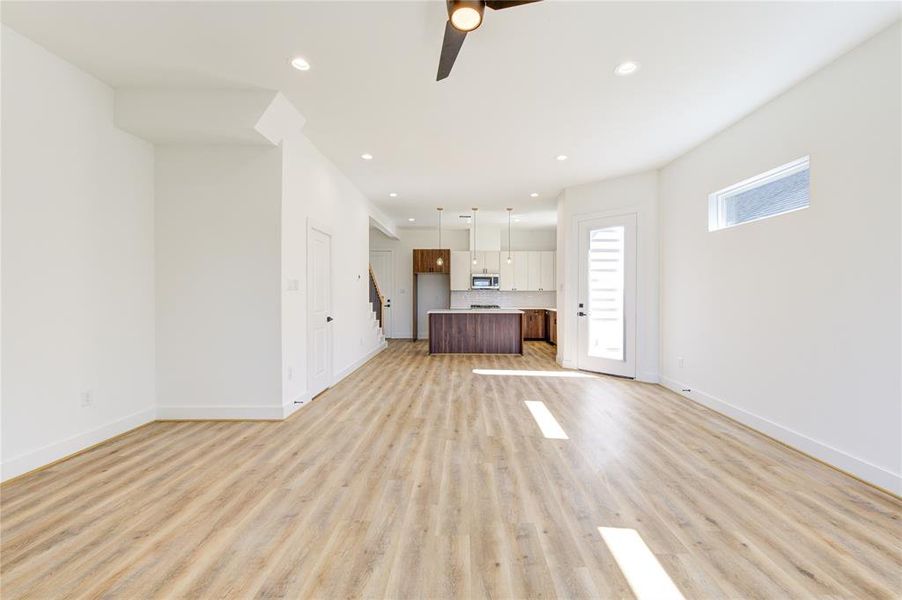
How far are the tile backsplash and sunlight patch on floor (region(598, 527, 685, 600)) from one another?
26.1 feet

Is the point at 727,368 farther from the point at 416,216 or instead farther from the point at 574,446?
the point at 416,216

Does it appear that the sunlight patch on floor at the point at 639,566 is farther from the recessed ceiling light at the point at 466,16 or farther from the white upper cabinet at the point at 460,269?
the white upper cabinet at the point at 460,269

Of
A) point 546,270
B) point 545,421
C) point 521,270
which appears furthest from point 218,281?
point 546,270

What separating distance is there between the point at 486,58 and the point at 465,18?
2.94 ft

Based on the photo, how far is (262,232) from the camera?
360 centimetres

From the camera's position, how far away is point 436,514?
6.70 ft

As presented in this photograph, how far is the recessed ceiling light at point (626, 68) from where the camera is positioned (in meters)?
2.73

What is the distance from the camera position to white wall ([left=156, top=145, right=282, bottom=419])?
3590 mm

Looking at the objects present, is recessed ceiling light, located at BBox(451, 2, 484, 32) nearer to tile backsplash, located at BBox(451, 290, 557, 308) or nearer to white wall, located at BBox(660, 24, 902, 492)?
white wall, located at BBox(660, 24, 902, 492)

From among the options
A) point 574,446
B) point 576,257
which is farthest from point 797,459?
point 576,257

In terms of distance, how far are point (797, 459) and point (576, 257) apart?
12.1ft

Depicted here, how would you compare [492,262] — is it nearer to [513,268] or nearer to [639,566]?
[513,268]

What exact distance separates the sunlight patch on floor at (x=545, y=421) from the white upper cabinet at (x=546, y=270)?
5.74m

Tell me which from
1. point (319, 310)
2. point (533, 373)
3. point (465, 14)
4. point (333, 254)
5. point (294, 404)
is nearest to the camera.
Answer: point (465, 14)
